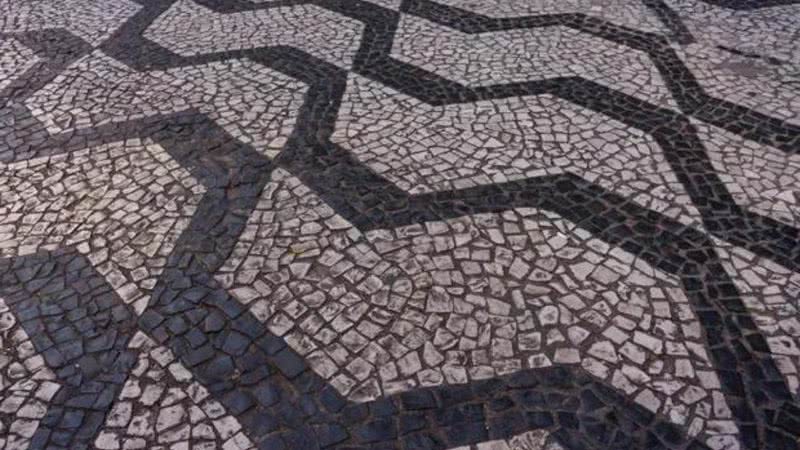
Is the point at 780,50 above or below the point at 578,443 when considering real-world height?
above

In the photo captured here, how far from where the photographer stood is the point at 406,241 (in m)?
3.62

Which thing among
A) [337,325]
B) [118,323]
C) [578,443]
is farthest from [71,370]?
[578,443]

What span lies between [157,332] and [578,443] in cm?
203

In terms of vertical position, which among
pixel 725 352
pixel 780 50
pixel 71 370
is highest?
pixel 780 50

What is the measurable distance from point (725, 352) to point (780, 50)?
12.1 ft

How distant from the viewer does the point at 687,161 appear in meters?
4.17

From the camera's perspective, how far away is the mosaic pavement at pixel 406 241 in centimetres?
281

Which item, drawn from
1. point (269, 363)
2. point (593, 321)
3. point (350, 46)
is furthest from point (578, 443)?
point (350, 46)

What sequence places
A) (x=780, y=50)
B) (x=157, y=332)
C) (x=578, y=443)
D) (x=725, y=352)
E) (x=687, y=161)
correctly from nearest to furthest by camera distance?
(x=578, y=443) < (x=725, y=352) < (x=157, y=332) < (x=687, y=161) < (x=780, y=50)

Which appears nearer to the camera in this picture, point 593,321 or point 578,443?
point 578,443

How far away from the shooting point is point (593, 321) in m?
3.13

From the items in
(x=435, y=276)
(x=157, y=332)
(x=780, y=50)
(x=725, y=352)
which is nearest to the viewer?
(x=725, y=352)

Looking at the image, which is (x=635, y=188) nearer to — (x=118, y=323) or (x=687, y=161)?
(x=687, y=161)

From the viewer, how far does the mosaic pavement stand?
2.81 meters
